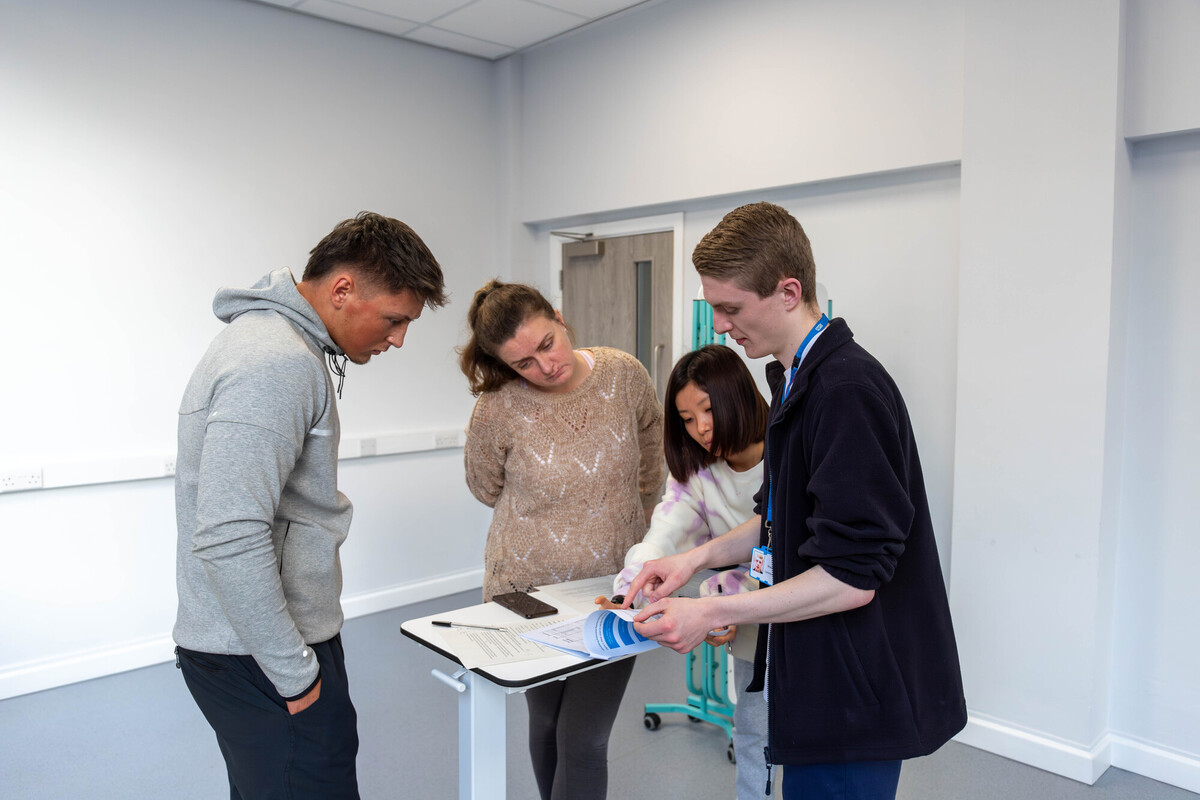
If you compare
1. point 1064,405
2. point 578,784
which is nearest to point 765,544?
point 578,784

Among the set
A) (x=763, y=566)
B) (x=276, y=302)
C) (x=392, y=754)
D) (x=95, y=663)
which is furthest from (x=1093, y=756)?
(x=95, y=663)

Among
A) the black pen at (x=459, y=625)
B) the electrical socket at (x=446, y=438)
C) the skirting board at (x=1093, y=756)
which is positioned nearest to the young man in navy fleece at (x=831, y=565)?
the black pen at (x=459, y=625)

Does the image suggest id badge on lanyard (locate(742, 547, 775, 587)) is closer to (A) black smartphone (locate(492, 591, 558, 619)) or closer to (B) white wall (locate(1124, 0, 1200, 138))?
(A) black smartphone (locate(492, 591, 558, 619))

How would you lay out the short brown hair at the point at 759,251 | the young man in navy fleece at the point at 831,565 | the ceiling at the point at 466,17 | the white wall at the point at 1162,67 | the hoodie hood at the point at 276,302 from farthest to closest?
Answer: the ceiling at the point at 466,17, the white wall at the point at 1162,67, the hoodie hood at the point at 276,302, the short brown hair at the point at 759,251, the young man in navy fleece at the point at 831,565

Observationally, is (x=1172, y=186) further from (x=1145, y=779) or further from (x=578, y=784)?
(x=578, y=784)

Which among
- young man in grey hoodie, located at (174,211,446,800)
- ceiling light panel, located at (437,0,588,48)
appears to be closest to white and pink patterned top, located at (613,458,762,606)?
young man in grey hoodie, located at (174,211,446,800)

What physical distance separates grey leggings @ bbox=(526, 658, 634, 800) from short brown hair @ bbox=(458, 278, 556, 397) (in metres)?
0.71

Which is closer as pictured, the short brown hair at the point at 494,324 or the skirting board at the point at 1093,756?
the short brown hair at the point at 494,324

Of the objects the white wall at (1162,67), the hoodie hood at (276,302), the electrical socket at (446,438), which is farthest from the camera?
the electrical socket at (446,438)

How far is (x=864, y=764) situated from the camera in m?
1.22

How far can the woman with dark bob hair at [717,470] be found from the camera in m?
1.92

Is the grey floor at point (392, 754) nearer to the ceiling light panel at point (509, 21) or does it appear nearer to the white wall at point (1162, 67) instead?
the white wall at point (1162, 67)

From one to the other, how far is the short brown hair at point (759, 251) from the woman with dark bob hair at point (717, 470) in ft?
2.16

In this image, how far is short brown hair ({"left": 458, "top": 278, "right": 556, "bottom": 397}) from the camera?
1854mm
